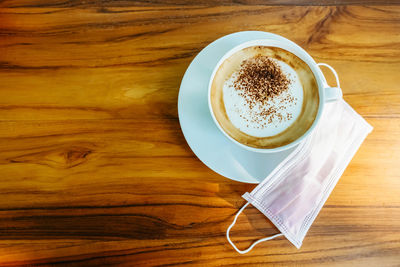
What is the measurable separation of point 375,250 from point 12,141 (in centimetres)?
112

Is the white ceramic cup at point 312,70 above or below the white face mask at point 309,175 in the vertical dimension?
above

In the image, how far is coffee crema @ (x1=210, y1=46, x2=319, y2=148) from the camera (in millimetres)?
667

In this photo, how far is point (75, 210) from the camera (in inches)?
31.0

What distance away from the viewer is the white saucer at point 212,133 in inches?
27.6

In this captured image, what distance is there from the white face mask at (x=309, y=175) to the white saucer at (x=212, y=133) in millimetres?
45

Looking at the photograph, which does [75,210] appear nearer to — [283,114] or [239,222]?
[239,222]

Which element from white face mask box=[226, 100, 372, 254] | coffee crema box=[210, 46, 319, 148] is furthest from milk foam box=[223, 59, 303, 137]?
white face mask box=[226, 100, 372, 254]

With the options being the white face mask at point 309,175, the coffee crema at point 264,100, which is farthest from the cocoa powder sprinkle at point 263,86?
the white face mask at point 309,175

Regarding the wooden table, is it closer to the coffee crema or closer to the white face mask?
the white face mask

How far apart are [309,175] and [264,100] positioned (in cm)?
25

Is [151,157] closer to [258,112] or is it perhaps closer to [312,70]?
[258,112]

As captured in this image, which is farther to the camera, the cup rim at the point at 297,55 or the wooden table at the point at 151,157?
the wooden table at the point at 151,157

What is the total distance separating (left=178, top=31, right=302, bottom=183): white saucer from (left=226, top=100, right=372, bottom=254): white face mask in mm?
45

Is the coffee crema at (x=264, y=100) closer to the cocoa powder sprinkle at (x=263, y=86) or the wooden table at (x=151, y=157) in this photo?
the cocoa powder sprinkle at (x=263, y=86)
